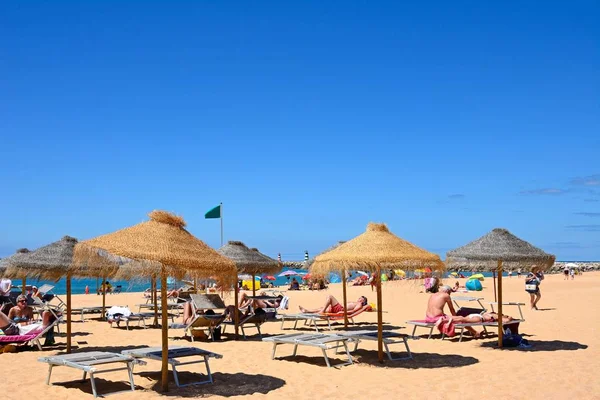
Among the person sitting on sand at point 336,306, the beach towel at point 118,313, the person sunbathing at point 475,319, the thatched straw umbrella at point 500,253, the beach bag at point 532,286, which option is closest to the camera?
the thatched straw umbrella at point 500,253

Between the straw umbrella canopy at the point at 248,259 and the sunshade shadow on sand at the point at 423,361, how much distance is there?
442cm

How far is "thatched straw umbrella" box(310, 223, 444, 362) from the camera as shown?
8.94m

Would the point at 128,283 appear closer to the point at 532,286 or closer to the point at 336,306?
the point at 336,306

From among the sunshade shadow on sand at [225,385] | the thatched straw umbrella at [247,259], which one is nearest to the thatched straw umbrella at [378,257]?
the sunshade shadow on sand at [225,385]

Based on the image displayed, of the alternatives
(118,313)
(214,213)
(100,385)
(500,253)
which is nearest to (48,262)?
(100,385)

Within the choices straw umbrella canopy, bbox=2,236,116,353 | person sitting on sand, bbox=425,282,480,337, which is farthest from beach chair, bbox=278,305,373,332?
straw umbrella canopy, bbox=2,236,116,353

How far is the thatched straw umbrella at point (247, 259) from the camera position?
13875 millimetres

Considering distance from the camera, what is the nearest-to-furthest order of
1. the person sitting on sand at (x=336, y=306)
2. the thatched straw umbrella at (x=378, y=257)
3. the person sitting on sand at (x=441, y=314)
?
the thatched straw umbrella at (x=378, y=257) → the person sitting on sand at (x=441, y=314) → the person sitting on sand at (x=336, y=306)

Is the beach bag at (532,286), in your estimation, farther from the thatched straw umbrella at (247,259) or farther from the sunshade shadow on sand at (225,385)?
the sunshade shadow on sand at (225,385)

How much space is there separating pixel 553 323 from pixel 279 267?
6.28 metres

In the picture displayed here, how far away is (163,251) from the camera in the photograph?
6.96m

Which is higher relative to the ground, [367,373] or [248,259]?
[248,259]

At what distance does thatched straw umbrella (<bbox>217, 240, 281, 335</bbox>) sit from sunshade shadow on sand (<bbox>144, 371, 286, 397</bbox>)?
543 cm

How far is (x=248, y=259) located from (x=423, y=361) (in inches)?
224
